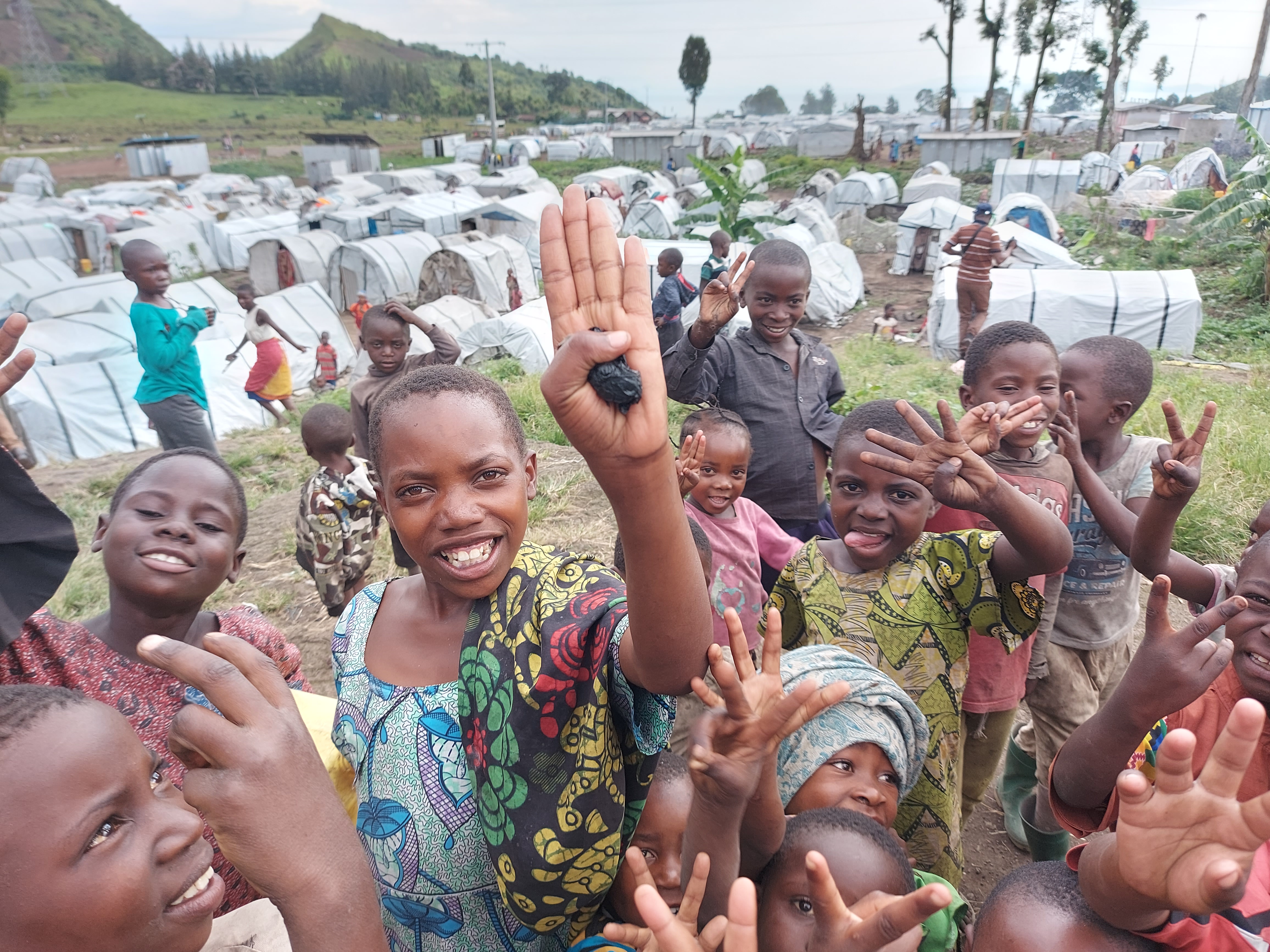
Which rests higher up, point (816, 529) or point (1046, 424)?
point (1046, 424)

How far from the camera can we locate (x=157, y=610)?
187 cm

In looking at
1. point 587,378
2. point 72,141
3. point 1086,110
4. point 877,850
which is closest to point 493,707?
point 587,378

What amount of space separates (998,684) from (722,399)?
1586 millimetres

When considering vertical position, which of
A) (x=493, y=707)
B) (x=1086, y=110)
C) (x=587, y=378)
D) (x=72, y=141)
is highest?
(x=1086, y=110)

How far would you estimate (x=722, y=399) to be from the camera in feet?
10.8

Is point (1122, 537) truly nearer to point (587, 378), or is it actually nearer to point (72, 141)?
point (587, 378)

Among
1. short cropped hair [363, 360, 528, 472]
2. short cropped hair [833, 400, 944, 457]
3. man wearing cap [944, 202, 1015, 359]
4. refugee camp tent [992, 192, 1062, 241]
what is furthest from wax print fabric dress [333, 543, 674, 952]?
refugee camp tent [992, 192, 1062, 241]

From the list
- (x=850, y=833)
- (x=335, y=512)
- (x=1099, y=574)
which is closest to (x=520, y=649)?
(x=850, y=833)

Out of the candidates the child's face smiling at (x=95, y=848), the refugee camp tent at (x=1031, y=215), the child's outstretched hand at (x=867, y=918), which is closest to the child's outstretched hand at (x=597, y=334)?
the child's outstretched hand at (x=867, y=918)

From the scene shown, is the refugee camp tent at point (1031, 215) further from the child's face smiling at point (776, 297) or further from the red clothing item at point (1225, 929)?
the red clothing item at point (1225, 929)

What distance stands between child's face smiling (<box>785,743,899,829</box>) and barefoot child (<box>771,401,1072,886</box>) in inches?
10.4

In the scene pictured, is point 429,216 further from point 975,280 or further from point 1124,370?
point 1124,370

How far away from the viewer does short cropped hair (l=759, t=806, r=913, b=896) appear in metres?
1.43

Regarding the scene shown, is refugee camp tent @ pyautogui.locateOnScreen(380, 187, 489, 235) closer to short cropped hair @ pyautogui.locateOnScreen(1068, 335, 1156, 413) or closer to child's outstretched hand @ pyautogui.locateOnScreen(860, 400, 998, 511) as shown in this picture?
short cropped hair @ pyautogui.locateOnScreen(1068, 335, 1156, 413)
